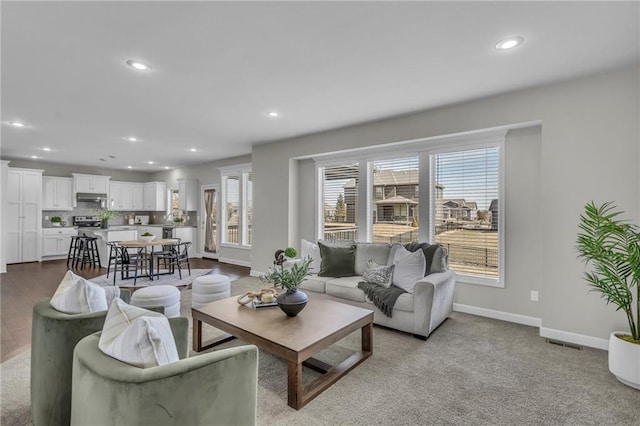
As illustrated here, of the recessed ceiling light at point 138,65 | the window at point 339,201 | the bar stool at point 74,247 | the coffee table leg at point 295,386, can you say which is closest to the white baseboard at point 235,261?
the window at point 339,201

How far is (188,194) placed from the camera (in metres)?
8.70

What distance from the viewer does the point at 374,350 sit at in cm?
297

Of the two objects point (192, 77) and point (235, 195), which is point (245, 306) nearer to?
point (192, 77)

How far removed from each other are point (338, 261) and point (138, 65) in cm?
314

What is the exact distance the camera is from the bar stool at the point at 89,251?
710cm

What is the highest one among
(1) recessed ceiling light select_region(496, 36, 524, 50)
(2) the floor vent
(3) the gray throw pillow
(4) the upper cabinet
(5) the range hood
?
(1) recessed ceiling light select_region(496, 36, 524, 50)

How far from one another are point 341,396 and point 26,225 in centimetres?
915

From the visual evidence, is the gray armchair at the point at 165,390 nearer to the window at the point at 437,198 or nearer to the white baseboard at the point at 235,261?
the window at the point at 437,198

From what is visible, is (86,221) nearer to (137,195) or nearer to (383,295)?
(137,195)

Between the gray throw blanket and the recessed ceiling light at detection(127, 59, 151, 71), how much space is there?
3.17 meters

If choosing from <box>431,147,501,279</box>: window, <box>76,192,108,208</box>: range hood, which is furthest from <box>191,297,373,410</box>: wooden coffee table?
<box>76,192,108,208</box>: range hood

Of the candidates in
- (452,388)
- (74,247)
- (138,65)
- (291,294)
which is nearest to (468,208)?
(452,388)

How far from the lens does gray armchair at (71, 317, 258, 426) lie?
1130mm

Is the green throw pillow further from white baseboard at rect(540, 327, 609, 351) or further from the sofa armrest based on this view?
white baseboard at rect(540, 327, 609, 351)
